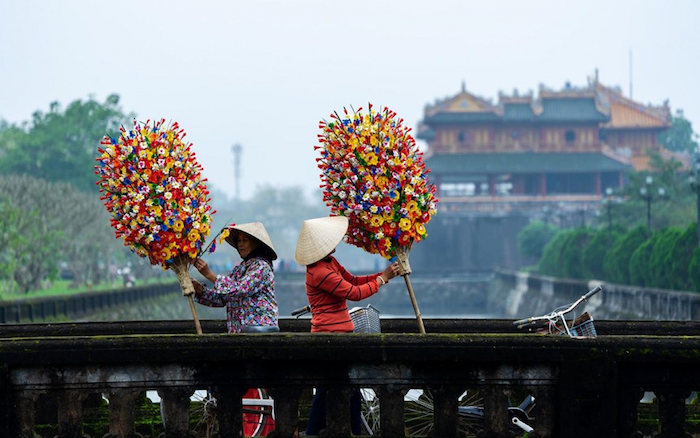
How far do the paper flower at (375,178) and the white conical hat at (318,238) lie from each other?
0.99 ft

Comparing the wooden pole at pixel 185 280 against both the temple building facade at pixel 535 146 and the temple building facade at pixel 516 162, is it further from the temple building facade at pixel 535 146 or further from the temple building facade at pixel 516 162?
the temple building facade at pixel 535 146

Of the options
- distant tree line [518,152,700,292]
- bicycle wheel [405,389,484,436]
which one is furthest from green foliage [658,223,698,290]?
bicycle wheel [405,389,484,436]

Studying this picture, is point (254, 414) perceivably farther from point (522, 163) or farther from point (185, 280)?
point (522, 163)

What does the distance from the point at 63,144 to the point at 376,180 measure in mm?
51987

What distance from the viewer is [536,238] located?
62.6m

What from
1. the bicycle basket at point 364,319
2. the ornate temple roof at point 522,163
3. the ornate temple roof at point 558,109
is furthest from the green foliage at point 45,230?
the ornate temple roof at point 558,109

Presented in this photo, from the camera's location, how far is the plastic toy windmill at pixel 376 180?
6.96 m

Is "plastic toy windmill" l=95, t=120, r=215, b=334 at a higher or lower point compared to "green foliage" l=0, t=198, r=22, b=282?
higher

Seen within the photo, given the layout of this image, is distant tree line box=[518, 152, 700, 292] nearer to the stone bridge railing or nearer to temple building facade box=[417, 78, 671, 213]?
temple building facade box=[417, 78, 671, 213]

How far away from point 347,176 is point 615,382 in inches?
86.2

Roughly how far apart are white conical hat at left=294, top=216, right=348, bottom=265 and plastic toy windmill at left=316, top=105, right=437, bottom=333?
0.30m

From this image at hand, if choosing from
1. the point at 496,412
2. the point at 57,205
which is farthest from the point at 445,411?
the point at 57,205

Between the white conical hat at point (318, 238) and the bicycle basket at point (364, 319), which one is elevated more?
the white conical hat at point (318, 238)

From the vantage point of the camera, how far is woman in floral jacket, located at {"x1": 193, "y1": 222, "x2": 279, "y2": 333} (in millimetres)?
6758
